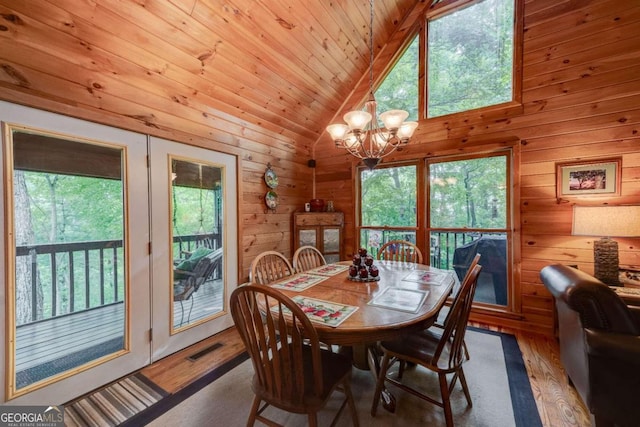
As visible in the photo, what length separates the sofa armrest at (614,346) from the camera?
4.10 ft

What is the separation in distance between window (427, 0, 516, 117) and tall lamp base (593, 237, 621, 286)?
5.77 ft

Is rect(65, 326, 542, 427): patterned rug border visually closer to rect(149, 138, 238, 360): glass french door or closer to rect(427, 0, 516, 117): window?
rect(149, 138, 238, 360): glass french door

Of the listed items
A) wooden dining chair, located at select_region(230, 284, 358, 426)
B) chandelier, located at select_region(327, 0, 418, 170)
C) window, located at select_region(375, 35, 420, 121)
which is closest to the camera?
wooden dining chair, located at select_region(230, 284, 358, 426)

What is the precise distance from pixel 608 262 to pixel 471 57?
8.49ft

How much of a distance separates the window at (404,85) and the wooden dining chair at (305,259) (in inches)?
90.3

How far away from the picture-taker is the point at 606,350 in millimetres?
1305

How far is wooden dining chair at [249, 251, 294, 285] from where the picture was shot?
6.82 feet

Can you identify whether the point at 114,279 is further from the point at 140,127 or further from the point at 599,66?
the point at 599,66

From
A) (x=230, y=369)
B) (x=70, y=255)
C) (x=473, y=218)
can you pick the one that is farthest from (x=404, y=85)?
(x=70, y=255)

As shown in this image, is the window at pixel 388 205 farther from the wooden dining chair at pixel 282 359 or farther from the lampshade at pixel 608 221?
the wooden dining chair at pixel 282 359

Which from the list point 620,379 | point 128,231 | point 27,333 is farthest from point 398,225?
point 27,333

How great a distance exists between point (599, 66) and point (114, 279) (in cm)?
475

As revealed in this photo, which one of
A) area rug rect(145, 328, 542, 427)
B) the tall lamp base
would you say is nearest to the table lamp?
the tall lamp base

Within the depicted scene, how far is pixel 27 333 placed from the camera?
5.53ft
